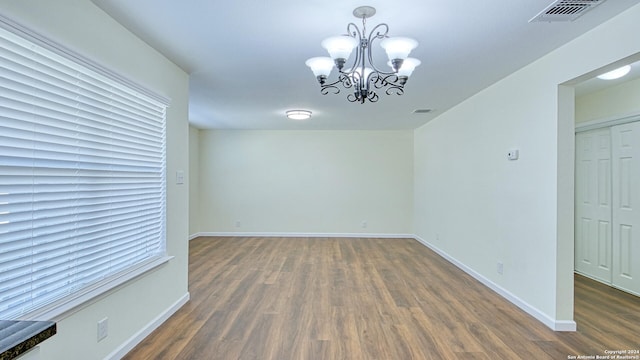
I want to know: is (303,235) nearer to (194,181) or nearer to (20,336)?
(194,181)

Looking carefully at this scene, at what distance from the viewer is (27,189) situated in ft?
4.95

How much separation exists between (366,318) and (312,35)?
2.50 meters

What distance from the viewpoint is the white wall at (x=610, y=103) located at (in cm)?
340

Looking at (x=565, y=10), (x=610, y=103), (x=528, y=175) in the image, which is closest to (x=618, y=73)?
(x=610, y=103)

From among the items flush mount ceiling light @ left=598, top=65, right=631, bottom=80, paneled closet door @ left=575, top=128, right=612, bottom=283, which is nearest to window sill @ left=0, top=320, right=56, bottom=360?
flush mount ceiling light @ left=598, top=65, right=631, bottom=80

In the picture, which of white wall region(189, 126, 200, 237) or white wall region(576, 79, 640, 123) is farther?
white wall region(189, 126, 200, 237)

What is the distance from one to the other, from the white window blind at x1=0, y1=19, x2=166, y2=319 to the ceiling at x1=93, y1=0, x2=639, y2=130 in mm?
581

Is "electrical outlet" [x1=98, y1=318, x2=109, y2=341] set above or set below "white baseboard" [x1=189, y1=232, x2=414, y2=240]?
above

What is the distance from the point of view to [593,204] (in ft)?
12.8

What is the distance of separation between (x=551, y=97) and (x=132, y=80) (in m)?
3.47

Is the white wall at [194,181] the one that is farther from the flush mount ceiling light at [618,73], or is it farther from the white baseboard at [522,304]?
the flush mount ceiling light at [618,73]

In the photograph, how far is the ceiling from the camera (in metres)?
1.94

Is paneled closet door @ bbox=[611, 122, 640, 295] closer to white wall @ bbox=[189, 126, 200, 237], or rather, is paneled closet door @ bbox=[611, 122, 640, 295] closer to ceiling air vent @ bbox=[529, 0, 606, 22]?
ceiling air vent @ bbox=[529, 0, 606, 22]

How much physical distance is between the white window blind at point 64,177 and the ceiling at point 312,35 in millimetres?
581
